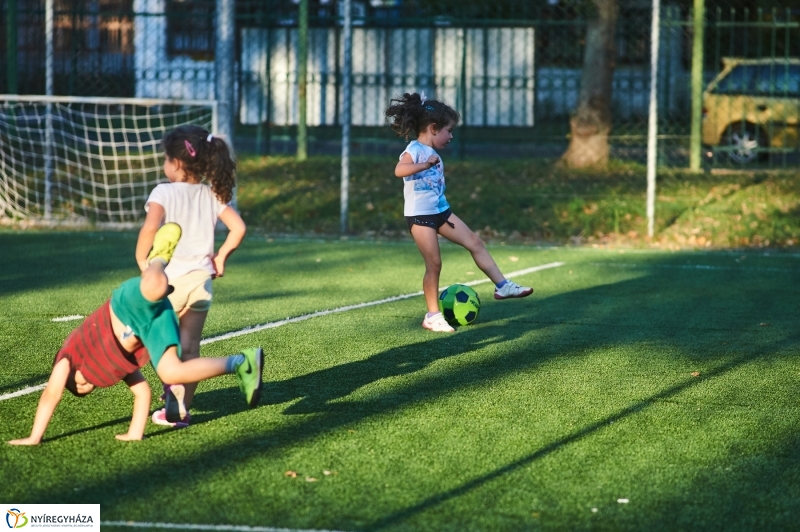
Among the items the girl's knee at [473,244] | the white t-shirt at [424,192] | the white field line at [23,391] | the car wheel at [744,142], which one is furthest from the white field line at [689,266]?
the white field line at [23,391]

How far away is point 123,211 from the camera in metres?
13.1

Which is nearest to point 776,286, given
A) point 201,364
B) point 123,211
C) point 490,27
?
point 201,364

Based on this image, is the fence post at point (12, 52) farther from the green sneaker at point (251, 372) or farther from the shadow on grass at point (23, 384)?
the green sneaker at point (251, 372)

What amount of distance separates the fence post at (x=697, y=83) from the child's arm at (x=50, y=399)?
11614mm

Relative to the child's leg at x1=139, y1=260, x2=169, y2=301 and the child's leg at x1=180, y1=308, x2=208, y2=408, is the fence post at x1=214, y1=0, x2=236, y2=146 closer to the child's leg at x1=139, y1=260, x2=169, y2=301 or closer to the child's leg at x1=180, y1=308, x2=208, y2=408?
the child's leg at x1=180, y1=308, x2=208, y2=408

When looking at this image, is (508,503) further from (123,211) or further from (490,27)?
(490,27)

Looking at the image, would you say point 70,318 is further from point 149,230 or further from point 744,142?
point 744,142

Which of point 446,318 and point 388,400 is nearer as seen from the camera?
point 388,400

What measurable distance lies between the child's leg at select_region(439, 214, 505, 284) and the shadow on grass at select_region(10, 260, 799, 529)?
369 mm

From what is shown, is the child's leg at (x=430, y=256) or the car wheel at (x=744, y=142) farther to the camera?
the car wheel at (x=744, y=142)

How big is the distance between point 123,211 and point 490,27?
283 inches

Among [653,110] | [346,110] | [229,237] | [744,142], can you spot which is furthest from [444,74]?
[229,237]

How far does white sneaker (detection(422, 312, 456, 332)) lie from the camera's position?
6.86m

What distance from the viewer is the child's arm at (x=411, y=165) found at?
6617 millimetres
